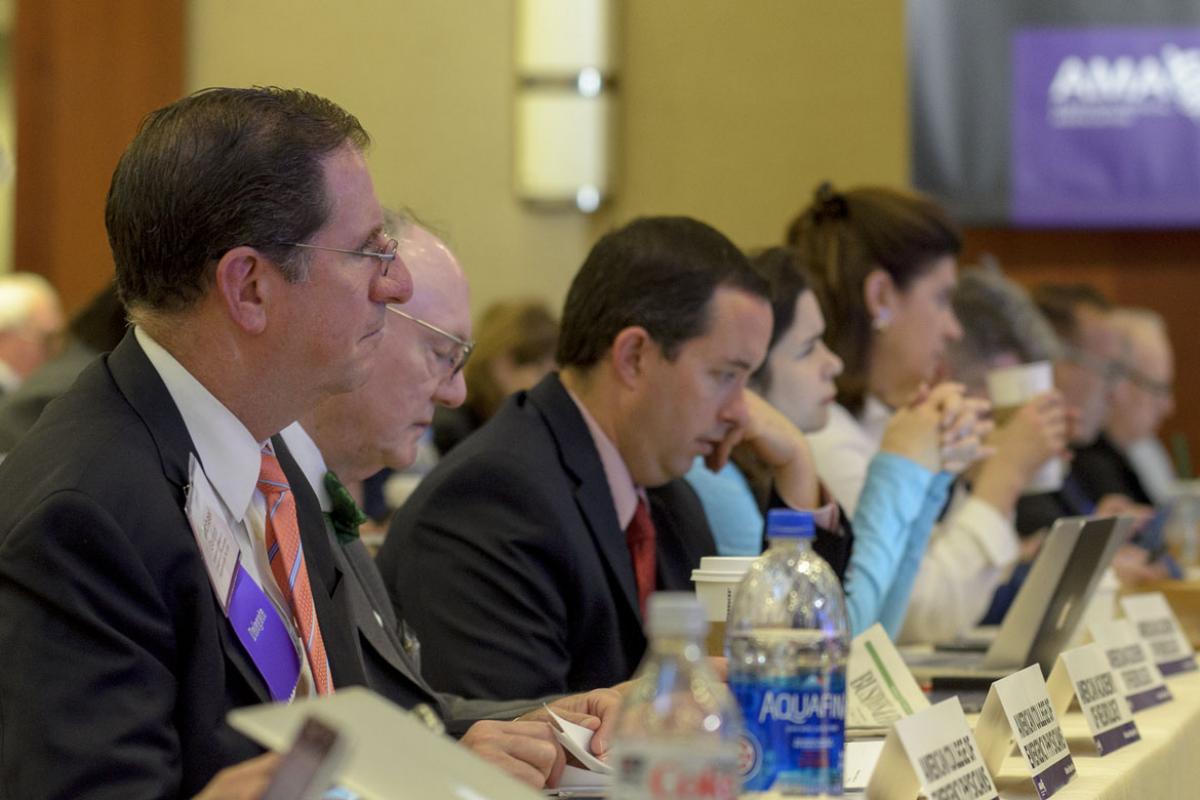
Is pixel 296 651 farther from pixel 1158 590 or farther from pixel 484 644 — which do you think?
pixel 1158 590

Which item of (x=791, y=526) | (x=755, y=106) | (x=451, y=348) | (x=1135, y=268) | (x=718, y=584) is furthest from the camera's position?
(x=1135, y=268)

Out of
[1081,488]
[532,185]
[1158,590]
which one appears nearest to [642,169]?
[532,185]

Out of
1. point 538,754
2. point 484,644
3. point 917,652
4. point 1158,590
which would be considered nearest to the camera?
point 538,754

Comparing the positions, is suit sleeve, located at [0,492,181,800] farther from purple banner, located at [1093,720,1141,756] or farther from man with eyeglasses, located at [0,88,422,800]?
purple banner, located at [1093,720,1141,756]

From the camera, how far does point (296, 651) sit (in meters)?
1.42

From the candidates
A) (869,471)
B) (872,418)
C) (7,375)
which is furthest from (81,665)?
(7,375)

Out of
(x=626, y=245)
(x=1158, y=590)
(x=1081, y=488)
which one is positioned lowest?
(x=1081, y=488)

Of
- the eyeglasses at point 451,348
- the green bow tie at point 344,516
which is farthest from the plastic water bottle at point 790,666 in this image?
the eyeglasses at point 451,348

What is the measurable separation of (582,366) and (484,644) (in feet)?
1.60

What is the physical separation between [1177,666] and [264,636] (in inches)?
60.6

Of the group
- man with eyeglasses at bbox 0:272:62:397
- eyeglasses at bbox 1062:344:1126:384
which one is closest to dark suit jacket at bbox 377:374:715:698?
eyeglasses at bbox 1062:344:1126:384

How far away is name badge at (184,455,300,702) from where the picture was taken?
134 centimetres

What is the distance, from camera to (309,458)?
1914 millimetres

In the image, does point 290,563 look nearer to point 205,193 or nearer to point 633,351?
point 205,193
